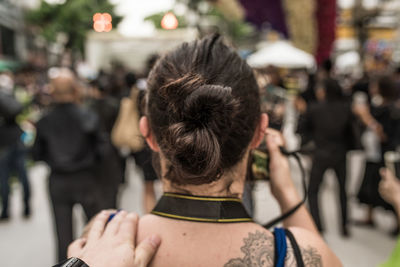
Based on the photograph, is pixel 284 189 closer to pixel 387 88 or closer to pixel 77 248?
pixel 77 248

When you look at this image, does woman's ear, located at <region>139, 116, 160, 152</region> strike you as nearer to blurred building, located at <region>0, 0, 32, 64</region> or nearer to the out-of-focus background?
the out-of-focus background

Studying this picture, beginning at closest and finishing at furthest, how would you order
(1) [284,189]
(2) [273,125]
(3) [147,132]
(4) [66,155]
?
(3) [147,132], (1) [284,189], (2) [273,125], (4) [66,155]

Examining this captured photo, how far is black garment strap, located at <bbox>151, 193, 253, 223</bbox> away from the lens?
92 cm

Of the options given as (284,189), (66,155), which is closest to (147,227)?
(284,189)

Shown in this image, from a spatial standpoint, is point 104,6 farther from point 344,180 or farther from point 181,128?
point 181,128

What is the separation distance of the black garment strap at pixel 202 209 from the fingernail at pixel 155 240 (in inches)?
2.5

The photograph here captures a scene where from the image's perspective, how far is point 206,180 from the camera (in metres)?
0.89

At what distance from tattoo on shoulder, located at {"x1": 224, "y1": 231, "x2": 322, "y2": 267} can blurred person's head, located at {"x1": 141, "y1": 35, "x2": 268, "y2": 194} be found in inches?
6.6

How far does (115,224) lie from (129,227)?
0.05m

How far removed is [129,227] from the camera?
938mm

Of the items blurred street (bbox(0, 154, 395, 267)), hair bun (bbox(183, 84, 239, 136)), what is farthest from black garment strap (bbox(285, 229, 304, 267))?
blurred street (bbox(0, 154, 395, 267))

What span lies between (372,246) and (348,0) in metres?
4.69

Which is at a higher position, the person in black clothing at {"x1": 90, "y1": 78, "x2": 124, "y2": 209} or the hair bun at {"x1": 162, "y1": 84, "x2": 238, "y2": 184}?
the hair bun at {"x1": 162, "y1": 84, "x2": 238, "y2": 184}

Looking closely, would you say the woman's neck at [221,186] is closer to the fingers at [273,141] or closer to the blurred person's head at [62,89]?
the fingers at [273,141]
